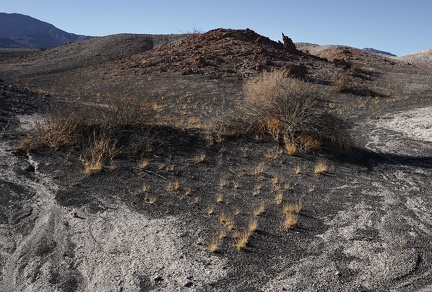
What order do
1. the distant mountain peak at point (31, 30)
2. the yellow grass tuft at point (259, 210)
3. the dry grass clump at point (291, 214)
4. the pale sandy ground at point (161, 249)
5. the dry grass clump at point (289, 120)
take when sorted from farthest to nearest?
the distant mountain peak at point (31, 30)
the dry grass clump at point (289, 120)
the yellow grass tuft at point (259, 210)
the dry grass clump at point (291, 214)
the pale sandy ground at point (161, 249)

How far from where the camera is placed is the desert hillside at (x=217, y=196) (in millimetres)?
5324

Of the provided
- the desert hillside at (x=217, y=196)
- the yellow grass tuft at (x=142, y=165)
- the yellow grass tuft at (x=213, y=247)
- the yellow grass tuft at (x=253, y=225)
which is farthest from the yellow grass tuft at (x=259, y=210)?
the yellow grass tuft at (x=142, y=165)

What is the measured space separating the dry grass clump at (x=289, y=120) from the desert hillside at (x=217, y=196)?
4cm

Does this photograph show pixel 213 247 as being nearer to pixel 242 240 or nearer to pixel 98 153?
pixel 242 240

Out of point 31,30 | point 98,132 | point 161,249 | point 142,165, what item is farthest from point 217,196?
point 31,30

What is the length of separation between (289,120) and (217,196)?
12.4ft

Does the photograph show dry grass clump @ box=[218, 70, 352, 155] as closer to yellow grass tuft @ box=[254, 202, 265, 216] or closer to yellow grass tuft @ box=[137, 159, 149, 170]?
yellow grass tuft @ box=[137, 159, 149, 170]

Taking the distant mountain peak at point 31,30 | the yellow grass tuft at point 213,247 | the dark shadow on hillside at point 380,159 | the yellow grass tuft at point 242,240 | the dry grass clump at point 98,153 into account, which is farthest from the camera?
the distant mountain peak at point 31,30

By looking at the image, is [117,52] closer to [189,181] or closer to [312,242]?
[189,181]

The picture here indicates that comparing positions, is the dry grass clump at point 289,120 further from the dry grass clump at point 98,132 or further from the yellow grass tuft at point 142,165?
the yellow grass tuft at point 142,165

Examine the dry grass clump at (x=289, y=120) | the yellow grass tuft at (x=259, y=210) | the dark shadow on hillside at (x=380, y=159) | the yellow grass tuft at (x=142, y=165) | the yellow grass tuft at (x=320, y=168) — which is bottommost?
the yellow grass tuft at (x=259, y=210)

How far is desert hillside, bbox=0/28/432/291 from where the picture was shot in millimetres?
5324

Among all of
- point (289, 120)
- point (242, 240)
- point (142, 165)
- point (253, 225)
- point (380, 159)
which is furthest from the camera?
point (289, 120)

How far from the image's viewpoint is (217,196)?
7.65 m
